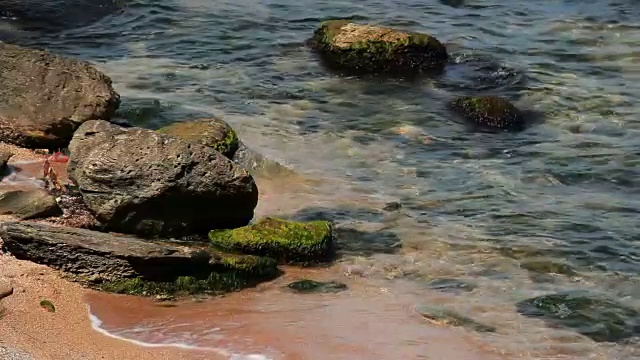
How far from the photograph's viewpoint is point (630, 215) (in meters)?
12.0

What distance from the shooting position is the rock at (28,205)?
10.4 metres

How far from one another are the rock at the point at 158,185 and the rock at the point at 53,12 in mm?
10811

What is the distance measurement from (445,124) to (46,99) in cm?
607

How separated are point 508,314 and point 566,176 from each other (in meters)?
4.42

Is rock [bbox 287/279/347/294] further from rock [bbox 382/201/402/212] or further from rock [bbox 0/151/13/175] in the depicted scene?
rock [bbox 0/151/13/175]

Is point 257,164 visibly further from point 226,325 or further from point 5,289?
point 5,289

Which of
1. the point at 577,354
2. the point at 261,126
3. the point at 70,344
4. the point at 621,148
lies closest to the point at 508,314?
the point at 577,354

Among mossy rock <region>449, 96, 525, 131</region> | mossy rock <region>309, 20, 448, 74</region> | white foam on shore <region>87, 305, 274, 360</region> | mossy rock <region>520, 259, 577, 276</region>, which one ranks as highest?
mossy rock <region>309, 20, 448, 74</region>

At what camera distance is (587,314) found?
943 cm

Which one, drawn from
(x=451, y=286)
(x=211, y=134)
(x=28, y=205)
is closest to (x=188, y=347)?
(x=451, y=286)

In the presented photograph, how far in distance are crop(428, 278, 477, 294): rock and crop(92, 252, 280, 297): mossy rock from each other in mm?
1607

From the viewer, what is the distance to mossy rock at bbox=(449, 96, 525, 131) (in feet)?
50.9

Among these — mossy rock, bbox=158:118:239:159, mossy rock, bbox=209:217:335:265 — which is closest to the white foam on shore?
mossy rock, bbox=209:217:335:265

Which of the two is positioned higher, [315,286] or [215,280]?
[215,280]
